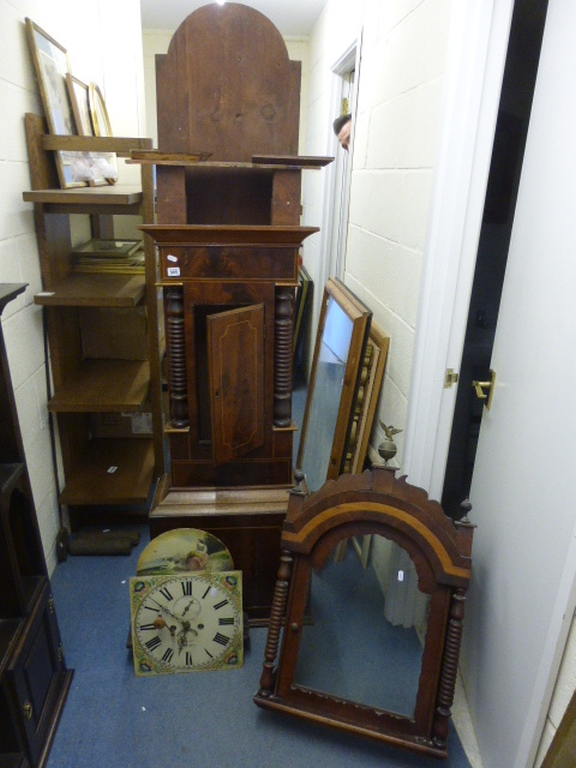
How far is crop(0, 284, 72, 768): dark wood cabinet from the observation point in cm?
127

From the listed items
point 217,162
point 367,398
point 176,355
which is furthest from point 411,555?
point 217,162

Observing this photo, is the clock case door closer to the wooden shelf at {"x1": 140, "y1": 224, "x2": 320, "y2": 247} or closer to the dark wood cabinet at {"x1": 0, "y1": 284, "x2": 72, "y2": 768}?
the wooden shelf at {"x1": 140, "y1": 224, "x2": 320, "y2": 247}

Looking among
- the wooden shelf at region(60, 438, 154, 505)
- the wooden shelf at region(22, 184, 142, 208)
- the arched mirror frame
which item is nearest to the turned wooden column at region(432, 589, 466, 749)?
the arched mirror frame

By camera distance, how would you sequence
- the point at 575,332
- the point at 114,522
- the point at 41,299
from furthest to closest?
1. the point at 114,522
2. the point at 41,299
3. the point at 575,332

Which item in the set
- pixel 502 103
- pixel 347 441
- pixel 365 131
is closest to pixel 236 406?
pixel 347 441

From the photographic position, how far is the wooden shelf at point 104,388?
6.73 ft

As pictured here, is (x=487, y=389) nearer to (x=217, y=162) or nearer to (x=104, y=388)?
(x=217, y=162)

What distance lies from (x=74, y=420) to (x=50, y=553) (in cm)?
57

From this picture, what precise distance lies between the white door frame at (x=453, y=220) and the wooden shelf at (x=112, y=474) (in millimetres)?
1191

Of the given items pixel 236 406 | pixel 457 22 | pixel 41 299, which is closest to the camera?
pixel 457 22

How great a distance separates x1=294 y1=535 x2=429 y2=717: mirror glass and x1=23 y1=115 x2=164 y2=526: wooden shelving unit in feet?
3.22

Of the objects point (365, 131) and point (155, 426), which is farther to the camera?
point (155, 426)

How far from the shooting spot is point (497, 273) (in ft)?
6.93

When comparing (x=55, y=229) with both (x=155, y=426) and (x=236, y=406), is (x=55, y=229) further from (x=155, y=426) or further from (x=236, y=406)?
(x=236, y=406)
